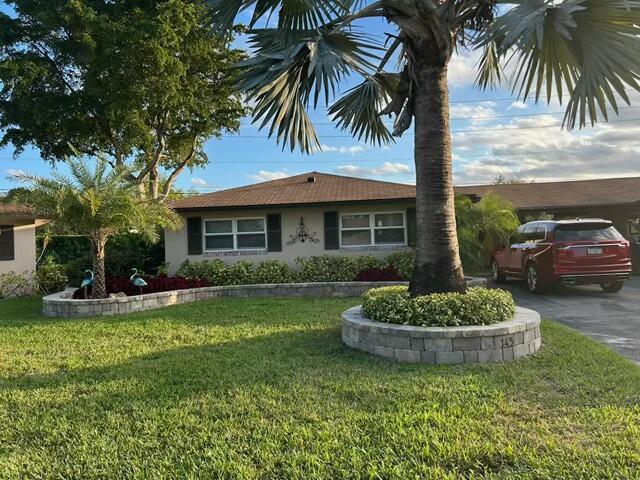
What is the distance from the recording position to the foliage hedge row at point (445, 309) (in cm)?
565

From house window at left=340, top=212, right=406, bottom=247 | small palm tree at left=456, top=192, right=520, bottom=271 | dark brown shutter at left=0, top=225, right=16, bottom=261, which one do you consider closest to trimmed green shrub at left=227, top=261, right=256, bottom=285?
house window at left=340, top=212, right=406, bottom=247

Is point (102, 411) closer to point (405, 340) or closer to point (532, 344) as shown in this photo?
point (405, 340)

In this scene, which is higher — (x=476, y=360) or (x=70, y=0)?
(x=70, y=0)

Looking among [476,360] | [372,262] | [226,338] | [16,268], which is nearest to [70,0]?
[16,268]

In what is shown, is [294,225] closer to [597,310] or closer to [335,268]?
[335,268]

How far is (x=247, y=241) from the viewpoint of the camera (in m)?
14.2

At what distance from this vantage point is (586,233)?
1071cm

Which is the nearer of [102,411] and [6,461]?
[6,461]

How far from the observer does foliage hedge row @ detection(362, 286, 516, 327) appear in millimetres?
5652

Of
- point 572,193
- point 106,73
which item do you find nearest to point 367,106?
point 106,73

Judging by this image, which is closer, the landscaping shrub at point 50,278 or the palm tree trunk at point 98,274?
the palm tree trunk at point 98,274

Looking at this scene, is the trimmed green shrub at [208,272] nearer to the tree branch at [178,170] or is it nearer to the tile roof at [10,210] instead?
the tile roof at [10,210]

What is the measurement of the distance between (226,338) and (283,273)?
6.30 metres

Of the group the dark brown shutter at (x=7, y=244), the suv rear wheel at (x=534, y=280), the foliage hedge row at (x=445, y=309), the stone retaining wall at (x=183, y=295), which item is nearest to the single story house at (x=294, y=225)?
the stone retaining wall at (x=183, y=295)
